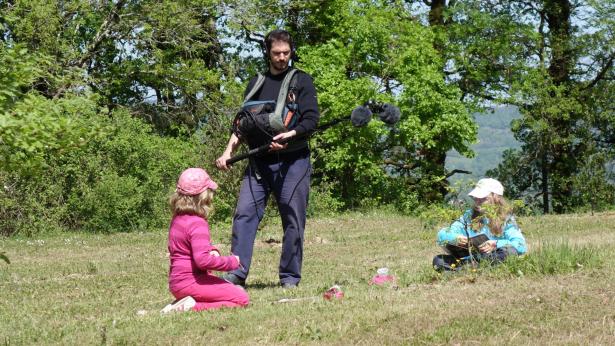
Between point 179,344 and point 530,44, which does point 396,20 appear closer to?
point 530,44

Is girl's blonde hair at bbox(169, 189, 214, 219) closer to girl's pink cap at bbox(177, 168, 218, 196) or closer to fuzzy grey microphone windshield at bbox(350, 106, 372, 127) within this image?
girl's pink cap at bbox(177, 168, 218, 196)

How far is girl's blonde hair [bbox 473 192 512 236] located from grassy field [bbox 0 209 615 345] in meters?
0.42

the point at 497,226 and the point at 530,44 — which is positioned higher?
the point at 530,44

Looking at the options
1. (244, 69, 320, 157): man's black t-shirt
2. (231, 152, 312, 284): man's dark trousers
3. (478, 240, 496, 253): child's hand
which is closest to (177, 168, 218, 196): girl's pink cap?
(231, 152, 312, 284): man's dark trousers

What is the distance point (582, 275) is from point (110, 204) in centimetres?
1667

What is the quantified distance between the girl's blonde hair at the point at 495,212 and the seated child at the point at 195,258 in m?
2.46

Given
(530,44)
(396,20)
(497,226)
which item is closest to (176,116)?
(396,20)

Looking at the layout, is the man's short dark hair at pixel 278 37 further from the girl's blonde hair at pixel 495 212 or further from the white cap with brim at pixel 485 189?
the girl's blonde hair at pixel 495 212

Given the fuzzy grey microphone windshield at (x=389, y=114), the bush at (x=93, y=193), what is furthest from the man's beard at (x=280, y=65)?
the bush at (x=93, y=193)

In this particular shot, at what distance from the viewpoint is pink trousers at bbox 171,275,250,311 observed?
26.7 ft

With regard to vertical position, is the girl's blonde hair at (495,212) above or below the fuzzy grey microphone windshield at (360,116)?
below

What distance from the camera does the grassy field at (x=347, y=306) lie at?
6680mm

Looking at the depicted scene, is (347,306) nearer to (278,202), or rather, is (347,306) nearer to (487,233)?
(278,202)

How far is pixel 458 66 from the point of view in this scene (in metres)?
34.8
